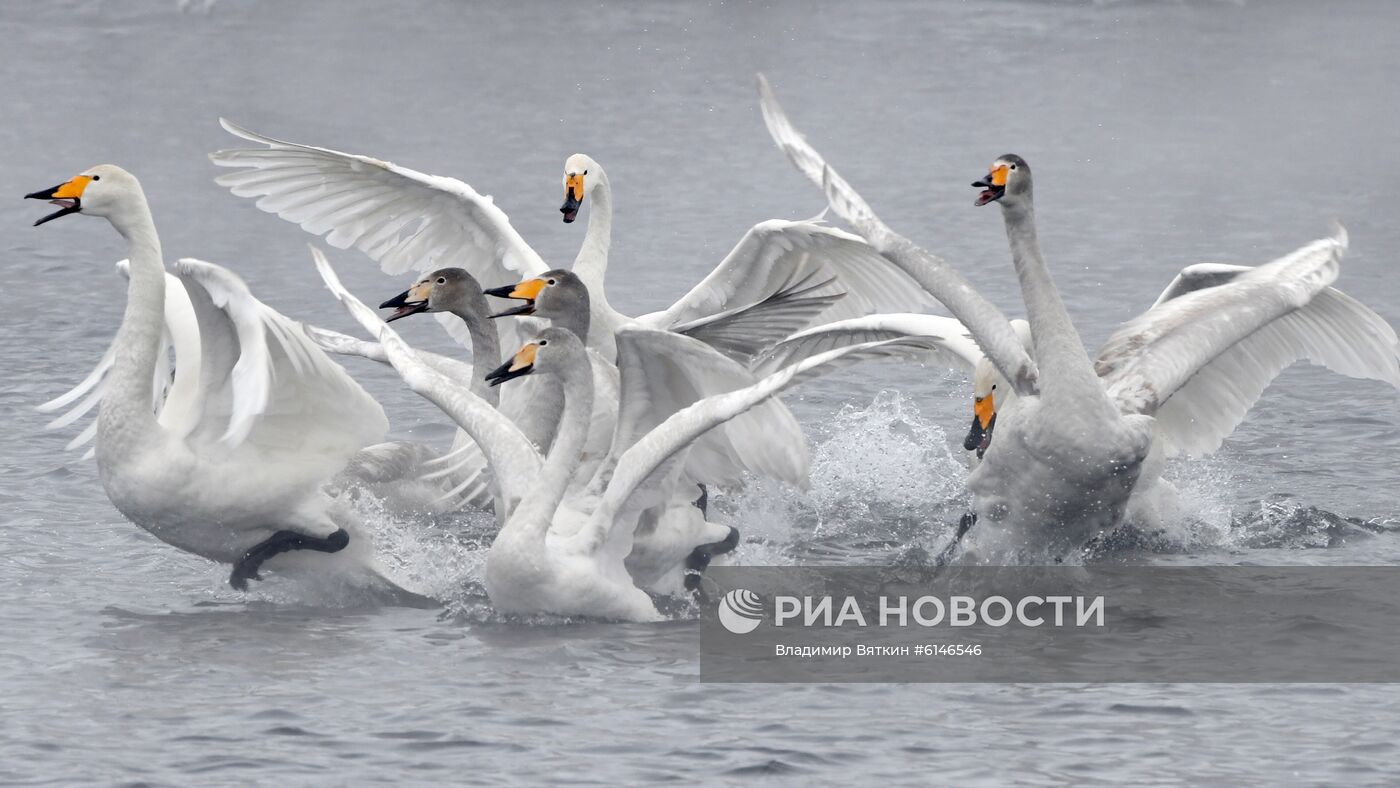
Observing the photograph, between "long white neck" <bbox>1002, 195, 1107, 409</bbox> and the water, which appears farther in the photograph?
"long white neck" <bbox>1002, 195, 1107, 409</bbox>

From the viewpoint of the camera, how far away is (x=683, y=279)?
1853 centimetres

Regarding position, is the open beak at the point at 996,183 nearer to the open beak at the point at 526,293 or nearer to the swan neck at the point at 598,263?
the open beak at the point at 526,293

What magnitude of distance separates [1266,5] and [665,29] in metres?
8.76

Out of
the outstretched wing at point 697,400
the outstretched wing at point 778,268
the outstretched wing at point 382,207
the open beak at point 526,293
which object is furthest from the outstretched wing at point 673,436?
the outstretched wing at point 382,207

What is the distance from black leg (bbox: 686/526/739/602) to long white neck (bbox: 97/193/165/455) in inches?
96.4

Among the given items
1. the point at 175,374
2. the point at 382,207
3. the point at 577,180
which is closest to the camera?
the point at 175,374

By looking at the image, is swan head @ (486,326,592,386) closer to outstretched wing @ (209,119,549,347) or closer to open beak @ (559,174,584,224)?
open beak @ (559,174,584,224)

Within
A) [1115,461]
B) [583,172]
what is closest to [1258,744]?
[1115,461]

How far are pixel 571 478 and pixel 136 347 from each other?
1979 millimetres

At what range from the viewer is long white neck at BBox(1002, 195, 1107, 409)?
33.6 feet

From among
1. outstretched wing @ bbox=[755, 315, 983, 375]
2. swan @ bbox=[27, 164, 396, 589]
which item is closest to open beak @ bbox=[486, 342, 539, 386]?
swan @ bbox=[27, 164, 396, 589]

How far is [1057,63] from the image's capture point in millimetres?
29438

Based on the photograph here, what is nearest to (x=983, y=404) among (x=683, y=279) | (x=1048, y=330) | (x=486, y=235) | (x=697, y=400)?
(x=1048, y=330)

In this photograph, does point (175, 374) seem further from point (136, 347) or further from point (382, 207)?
point (382, 207)
